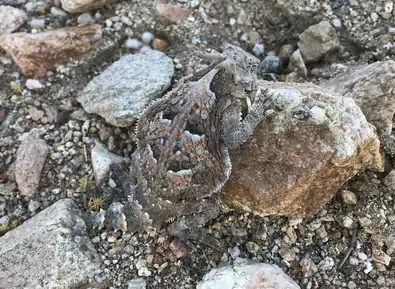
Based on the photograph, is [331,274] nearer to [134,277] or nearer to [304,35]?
[134,277]

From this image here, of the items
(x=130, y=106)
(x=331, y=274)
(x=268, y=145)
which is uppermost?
(x=268, y=145)

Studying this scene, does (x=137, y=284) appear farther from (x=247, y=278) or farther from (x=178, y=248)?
(x=247, y=278)

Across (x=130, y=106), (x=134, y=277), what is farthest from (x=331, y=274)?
(x=130, y=106)

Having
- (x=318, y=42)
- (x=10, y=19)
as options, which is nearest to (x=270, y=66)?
(x=318, y=42)

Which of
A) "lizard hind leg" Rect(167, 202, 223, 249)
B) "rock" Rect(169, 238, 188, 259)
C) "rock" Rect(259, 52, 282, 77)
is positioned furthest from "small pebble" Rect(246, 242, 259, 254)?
"rock" Rect(259, 52, 282, 77)

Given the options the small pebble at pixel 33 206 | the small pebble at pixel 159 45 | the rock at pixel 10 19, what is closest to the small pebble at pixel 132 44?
the small pebble at pixel 159 45

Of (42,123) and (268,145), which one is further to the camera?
(42,123)
